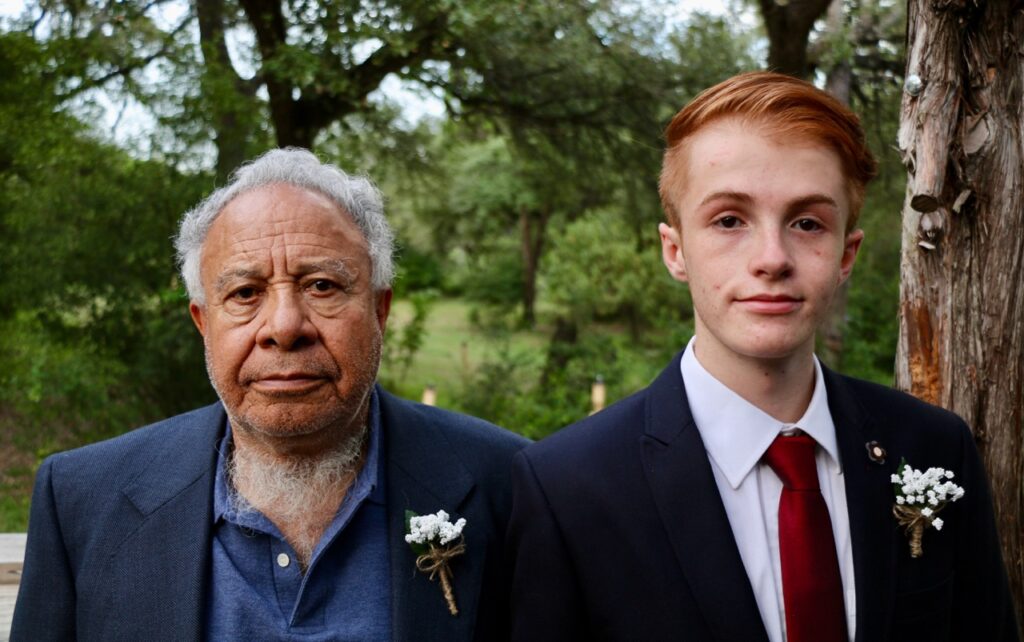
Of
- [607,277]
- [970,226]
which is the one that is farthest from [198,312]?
[607,277]

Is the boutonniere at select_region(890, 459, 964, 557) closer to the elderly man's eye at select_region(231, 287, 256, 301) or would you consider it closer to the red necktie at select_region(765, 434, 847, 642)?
the red necktie at select_region(765, 434, 847, 642)

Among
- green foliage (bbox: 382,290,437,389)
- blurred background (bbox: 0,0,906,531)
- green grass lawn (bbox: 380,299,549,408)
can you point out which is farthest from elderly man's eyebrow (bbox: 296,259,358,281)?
green grass lawn (bbox: 380,299,549,408)

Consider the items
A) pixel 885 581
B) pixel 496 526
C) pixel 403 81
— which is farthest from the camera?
pixel 403 81

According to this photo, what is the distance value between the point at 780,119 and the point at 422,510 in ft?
4.51

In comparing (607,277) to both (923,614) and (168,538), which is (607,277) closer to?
(168,538)

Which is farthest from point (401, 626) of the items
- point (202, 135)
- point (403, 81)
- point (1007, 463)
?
point (403, 81)

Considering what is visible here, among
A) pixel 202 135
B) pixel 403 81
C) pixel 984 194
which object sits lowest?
pixel 984 194

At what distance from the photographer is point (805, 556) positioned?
86.4 inches

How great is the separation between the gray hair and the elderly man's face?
0.04m

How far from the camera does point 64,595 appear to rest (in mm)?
2678

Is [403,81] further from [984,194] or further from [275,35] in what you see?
[984,194]

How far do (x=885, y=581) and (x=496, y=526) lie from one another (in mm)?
1059

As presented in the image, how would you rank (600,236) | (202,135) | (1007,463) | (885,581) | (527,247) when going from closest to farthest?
(885,581) → (1007,463) → (202,135) → (600,236) → (527,247)

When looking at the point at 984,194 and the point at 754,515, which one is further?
the point at 984,194
